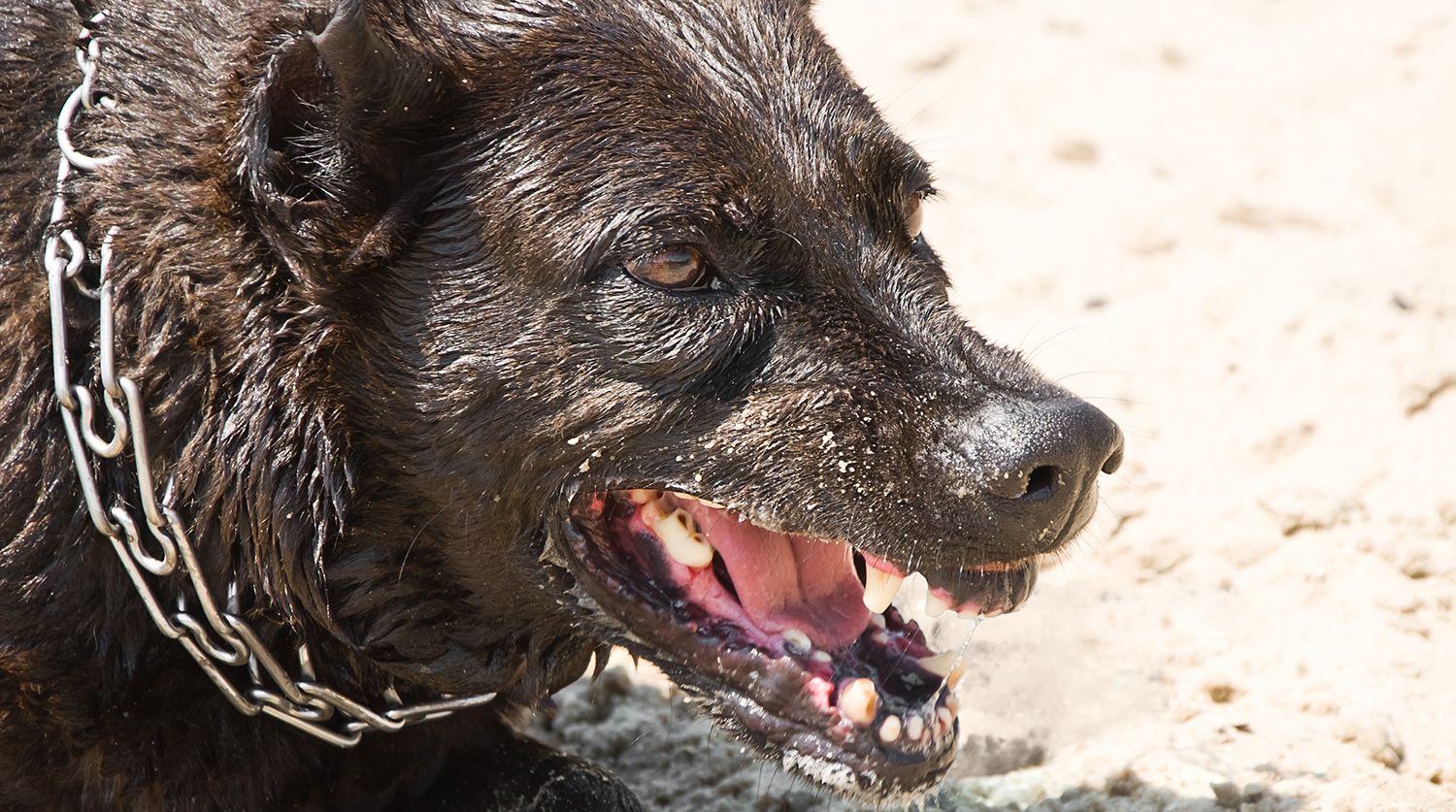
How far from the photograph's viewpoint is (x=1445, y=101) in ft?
19.4

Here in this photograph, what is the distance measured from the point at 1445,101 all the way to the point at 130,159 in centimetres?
445

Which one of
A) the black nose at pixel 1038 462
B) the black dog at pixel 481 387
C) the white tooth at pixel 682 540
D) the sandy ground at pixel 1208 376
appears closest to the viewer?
the black nose at pixel 1038 462

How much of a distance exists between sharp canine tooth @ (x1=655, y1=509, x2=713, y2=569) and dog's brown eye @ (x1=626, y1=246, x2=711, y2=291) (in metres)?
0.45

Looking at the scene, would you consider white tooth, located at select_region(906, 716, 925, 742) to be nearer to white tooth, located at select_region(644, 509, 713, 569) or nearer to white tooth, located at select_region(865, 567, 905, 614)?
white tooth, located at select_region(865, 567, 905, 614)

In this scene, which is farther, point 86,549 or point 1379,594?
point 1379,594

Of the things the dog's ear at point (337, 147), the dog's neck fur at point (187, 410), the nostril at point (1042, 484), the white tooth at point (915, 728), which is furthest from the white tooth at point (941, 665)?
the dog's ear at point (337, 147)

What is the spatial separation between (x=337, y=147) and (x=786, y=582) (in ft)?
3.65

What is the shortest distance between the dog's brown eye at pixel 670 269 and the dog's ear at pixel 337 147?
1.33 ft

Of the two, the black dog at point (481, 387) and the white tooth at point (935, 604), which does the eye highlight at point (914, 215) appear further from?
the white tooth at point (935, 604)

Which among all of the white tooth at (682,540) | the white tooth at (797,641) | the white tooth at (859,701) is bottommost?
the white tooth at (859,701)

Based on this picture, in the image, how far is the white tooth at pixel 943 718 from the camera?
3123 millimetres

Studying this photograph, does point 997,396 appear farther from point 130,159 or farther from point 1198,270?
point 1198,270

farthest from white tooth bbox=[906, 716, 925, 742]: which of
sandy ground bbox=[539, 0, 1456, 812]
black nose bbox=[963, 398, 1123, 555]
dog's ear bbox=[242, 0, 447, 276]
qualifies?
dog's ear bbox=[242, 0, 447, 276]

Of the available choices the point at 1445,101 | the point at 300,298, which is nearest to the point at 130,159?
the point at 300,298
